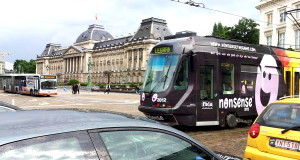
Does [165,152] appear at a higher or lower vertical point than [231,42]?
lower

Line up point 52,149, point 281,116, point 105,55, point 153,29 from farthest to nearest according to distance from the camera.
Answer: point 105,55
point 153,29
point 281,116
point 52,149

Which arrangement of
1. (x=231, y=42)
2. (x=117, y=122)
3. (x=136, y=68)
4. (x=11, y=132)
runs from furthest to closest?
(x=136, y=68) → (x=231, y=42) → (x=117, y=122) → (x=11, y=132)

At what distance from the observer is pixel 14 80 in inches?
1594

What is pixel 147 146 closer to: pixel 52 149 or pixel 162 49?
pixel 52 149

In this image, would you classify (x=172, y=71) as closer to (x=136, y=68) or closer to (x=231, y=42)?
(x=231, y=42)

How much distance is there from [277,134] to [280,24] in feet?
126

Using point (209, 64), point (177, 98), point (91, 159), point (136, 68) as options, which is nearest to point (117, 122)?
point (91, 159)

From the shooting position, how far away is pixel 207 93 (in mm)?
9531

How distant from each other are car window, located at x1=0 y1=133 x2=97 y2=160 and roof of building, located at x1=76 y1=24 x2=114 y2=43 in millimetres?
126700

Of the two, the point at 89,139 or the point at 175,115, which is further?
the point at 175,115

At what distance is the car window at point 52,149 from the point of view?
72.3 inches

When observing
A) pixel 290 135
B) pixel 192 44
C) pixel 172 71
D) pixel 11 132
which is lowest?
pixel 290 135

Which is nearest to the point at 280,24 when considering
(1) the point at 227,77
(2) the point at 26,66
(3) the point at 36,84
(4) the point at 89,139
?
(3) the point at 36,84

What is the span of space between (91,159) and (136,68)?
97661mm
